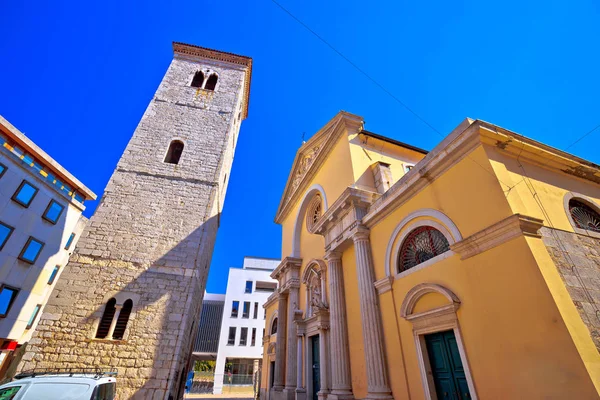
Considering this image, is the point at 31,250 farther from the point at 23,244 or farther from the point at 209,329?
the point at 209,329

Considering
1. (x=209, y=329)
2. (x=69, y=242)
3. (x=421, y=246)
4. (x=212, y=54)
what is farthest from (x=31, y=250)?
(x=209, y=329)

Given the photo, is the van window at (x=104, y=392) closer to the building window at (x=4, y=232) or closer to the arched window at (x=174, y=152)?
the building window at (x=4, y=232)

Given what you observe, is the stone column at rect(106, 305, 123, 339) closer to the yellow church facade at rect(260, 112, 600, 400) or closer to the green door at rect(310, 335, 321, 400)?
the yellow church facade at rect(260, 112, 600, 400)

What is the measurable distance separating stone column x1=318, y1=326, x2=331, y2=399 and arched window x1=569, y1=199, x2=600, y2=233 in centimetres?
749

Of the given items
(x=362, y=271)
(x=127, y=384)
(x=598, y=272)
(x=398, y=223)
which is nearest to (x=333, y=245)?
(x=362, y=271)

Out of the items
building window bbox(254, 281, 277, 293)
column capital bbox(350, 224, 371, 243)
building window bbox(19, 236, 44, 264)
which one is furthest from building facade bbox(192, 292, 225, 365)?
column capital bbox(350, 224, 371, 243)

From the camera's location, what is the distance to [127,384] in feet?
26.5

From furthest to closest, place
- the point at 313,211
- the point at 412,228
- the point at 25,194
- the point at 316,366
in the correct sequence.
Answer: the point at 313,211 < the point at 316,366 < the point at 25,194 < the point at 412,228

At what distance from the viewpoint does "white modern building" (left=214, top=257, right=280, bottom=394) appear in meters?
32.2

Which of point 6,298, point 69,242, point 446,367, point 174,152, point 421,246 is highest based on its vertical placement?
point 174,152

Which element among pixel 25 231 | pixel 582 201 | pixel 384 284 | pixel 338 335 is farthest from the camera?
pixel 25 231

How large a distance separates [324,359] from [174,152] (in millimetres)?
11261

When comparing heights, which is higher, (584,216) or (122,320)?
(584,216)

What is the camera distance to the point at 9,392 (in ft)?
14.4
